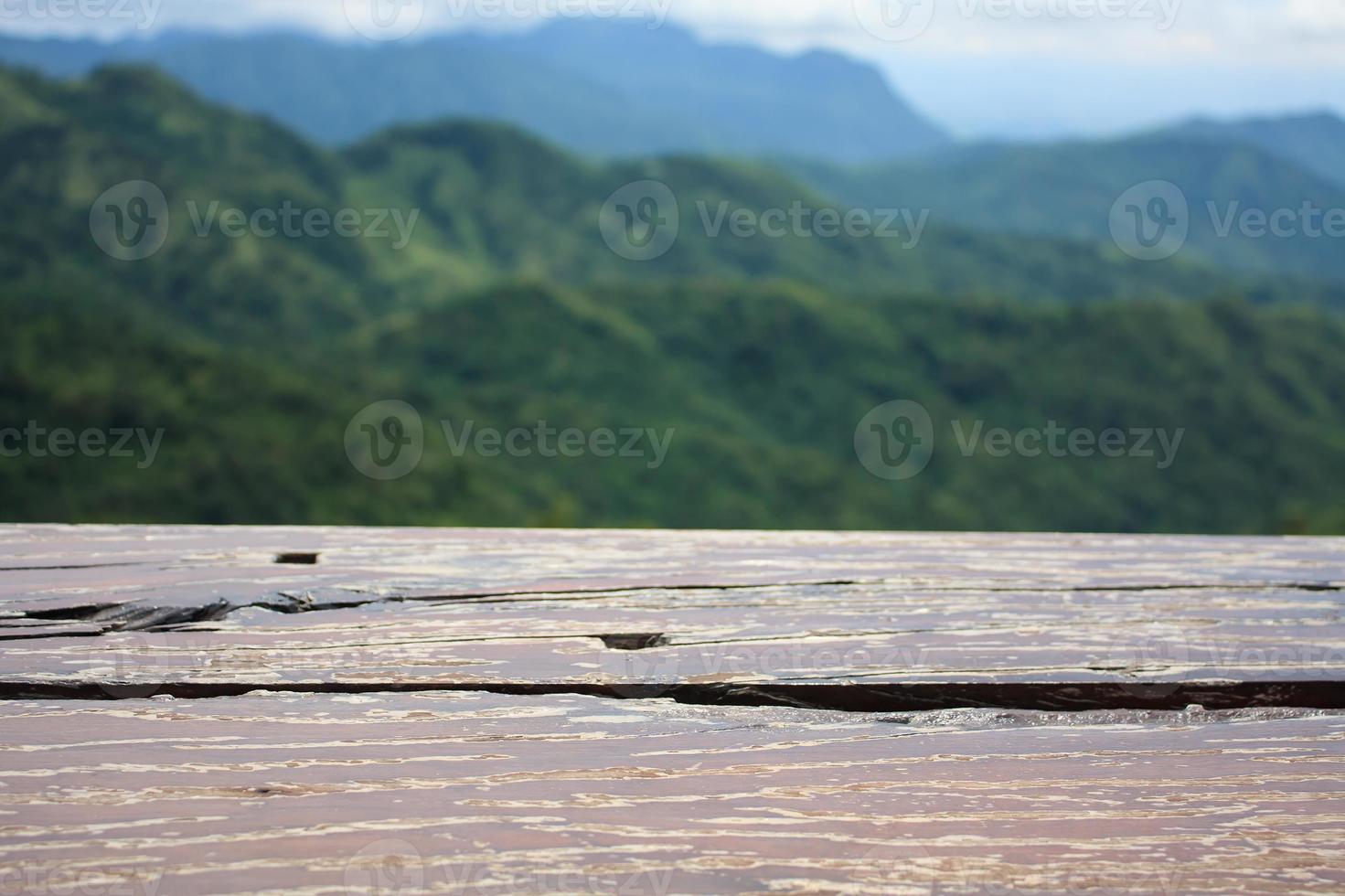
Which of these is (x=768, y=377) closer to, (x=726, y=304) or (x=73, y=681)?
(x=726, y=304)

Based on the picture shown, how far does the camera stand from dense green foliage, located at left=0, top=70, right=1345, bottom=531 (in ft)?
76.4

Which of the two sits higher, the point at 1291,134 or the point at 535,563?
the point at 1291,134

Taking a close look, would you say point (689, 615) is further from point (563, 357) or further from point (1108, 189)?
point (1108, 189)

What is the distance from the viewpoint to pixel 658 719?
0.87m

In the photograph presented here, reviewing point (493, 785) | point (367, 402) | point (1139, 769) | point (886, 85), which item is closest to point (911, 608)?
point (1139, 769)

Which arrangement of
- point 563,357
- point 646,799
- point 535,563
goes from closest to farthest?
point 646,799 < point 535,563 < point 563,357

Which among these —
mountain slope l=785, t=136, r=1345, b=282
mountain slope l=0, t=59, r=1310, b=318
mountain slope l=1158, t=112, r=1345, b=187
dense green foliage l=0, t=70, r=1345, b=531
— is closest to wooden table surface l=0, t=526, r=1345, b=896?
dense green foliage l=0, t=70, r=1345, b=531

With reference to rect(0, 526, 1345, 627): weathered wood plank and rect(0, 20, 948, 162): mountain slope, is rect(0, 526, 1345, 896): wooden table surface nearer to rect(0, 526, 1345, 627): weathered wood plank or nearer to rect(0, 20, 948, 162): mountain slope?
rect(0, 526, 1345, 627): weathered wood plank

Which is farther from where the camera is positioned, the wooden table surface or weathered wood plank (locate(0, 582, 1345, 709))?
weathered wood plank (locate(0, 582, 1345, 709))

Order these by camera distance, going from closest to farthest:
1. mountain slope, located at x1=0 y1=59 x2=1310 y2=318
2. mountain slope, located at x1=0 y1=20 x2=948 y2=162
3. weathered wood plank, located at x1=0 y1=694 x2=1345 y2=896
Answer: weathered wood plank, located at x1=0 y1=694 x2=1345 y2=896
mountain slope, located at x1=0 y1=59 x2=1310 y2=318
mountain slope, located at x1=0 y1=20 x2=948 y2=162

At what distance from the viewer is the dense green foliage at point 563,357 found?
23281 millimetres

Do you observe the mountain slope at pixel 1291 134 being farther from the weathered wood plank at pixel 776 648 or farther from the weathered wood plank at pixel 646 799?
the weathered wood plank at pixel 646 799

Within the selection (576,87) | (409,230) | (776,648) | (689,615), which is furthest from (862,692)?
(576,87)

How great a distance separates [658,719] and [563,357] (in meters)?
28.7
